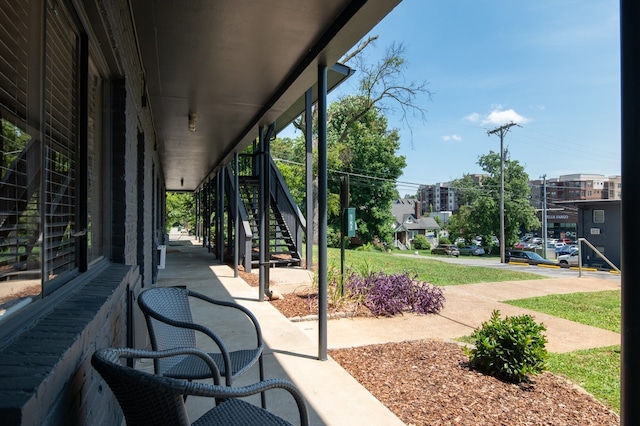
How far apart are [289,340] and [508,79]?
1830 inches

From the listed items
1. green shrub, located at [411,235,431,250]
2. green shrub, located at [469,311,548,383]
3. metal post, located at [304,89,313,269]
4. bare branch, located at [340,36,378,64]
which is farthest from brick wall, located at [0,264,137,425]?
green shrub, located at [411,235,431,250]

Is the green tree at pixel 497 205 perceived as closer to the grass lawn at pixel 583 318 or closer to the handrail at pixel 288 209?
the grass lawn at pixel 583 318

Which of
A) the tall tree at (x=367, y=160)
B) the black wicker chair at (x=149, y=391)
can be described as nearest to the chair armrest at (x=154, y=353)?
the black wicker chair at (x=149, y=391)

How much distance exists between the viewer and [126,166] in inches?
105

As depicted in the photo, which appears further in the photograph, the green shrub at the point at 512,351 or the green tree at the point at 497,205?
the green tree at the point at 497,205

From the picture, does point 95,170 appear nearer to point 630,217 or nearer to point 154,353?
point 154,353

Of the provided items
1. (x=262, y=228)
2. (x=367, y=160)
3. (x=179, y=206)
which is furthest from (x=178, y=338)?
(x=179, y=206)

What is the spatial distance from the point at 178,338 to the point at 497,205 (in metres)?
45.1

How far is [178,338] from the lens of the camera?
2400mm

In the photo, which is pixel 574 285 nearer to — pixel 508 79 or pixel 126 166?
pixel 126 166

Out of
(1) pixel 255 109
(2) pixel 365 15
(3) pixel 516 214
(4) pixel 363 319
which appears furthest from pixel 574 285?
(3) pixel 516 214

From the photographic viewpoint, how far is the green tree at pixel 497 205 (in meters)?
42.2

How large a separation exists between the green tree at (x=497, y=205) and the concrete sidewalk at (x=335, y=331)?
3526 centimetres

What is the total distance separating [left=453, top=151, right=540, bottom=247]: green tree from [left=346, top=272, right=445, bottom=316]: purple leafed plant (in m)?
38.6
